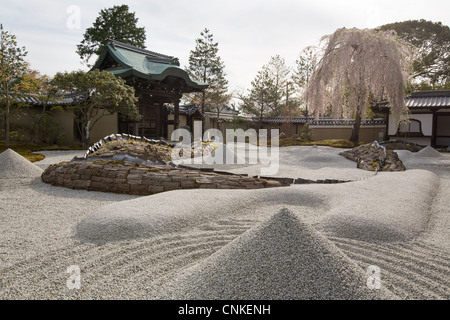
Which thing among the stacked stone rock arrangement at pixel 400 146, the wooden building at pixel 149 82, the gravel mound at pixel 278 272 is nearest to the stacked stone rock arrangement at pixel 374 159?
the stacked stone rock arrangement at pixel 400 146

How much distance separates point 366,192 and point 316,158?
5.97 metres

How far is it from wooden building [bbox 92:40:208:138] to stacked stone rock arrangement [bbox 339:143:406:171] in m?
7.76

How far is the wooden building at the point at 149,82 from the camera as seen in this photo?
12.7 m

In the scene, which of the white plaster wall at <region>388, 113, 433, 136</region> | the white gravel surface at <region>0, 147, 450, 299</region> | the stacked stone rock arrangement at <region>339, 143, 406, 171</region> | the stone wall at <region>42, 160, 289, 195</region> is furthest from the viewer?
the white plaster wall at <region>388, 113, 433, 136</region>

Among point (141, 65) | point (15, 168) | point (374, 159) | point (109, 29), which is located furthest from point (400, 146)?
point (109, 29)

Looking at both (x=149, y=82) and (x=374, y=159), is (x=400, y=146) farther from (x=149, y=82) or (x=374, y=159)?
(x=149, y=82)

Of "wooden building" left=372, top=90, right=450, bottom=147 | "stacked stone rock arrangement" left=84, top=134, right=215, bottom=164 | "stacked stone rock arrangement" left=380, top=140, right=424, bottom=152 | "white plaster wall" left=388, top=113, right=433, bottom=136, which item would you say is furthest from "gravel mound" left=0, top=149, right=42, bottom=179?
"white plaster wall" left=388, top=113, right=433, bottom=136

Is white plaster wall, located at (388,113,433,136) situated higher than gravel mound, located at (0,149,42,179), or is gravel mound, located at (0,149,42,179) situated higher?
white plaster wall, located at (388,113,433,136)

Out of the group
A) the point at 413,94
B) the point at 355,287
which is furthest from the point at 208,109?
→ the point at 355,287

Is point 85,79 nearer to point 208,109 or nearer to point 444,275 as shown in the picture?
point 444,275

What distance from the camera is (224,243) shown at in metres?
2.75

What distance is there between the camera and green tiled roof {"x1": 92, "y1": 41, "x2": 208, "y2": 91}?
12305 mm

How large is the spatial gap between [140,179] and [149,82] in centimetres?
915

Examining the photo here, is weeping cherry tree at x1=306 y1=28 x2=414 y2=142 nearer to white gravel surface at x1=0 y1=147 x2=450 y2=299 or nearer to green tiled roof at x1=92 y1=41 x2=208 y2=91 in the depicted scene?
green tiled roof at x1=92 y1=41 x2=208 y2=91
